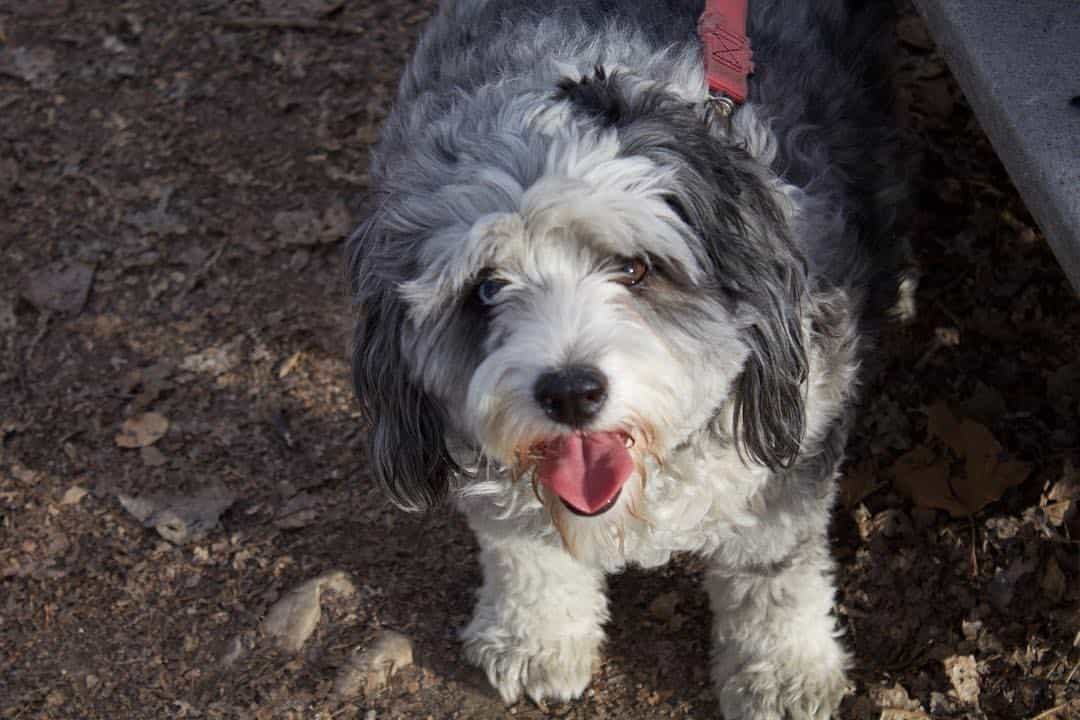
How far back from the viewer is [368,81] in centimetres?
494

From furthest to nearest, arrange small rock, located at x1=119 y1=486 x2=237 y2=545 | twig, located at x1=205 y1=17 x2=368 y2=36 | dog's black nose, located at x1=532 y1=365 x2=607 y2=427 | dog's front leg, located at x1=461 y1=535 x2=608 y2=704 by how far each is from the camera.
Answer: twig, located at x1=205 y1=17 x2=368 y2=36, small rock, located at x1=119 y1=486 x2=237 y2=545, dog's front leg, located at x1=461 y1=535 x2=608 y2=704, dog's black nose, located at x1=532 y1=365 x2=607 y2=427

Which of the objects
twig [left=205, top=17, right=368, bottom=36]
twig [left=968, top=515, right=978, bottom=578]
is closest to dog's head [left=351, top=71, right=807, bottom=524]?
twig [left=968, top=515, right=978, bottom=578]

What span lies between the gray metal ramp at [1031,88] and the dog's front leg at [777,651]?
1026mm

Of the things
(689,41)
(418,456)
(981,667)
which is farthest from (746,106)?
(981,667)

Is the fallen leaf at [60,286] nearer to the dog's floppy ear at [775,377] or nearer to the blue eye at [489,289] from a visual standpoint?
the blue eye at [489,289]

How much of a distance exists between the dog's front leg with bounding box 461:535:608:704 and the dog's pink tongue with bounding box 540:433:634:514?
2.69 feet

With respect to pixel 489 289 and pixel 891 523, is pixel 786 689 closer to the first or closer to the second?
pixel 891 523

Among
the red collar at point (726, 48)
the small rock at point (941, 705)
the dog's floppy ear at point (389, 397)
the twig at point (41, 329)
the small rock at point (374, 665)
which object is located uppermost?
the red collar at point (726, 48)

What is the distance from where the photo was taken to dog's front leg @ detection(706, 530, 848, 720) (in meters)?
3.28

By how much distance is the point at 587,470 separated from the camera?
2.54 metres

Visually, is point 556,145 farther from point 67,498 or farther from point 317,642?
point 67,498

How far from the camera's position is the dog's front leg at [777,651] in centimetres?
328

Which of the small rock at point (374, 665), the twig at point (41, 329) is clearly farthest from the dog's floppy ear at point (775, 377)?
the twig at point (41, 329)

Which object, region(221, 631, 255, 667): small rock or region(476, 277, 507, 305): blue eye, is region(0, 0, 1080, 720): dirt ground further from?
region(476, 277, 507, 305): blue eye
